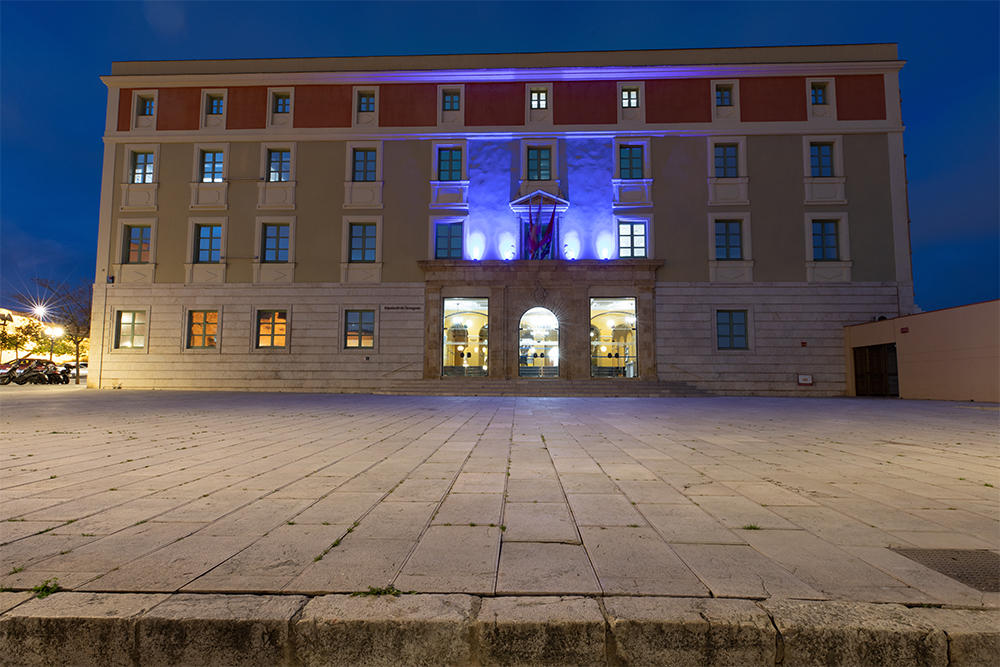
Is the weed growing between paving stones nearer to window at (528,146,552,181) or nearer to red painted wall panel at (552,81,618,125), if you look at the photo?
window at (528,146,552,181)

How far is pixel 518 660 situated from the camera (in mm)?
2191

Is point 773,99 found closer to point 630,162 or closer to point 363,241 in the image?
point 630,162

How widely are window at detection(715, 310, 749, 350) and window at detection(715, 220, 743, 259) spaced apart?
276 cm

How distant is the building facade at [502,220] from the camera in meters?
24.2

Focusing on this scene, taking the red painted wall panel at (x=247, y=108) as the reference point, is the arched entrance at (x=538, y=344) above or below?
below

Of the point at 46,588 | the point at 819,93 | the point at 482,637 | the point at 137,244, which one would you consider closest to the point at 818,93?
the point at 819,93

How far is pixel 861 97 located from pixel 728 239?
9438 millimetres

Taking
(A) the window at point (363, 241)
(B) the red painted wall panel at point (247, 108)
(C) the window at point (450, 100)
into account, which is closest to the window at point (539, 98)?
(C) the window at point (450, 100)

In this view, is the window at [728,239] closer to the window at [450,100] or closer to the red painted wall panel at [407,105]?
the window at [450,100]

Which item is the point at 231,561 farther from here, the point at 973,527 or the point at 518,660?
the point at 973,527

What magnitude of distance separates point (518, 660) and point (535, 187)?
24.7 m

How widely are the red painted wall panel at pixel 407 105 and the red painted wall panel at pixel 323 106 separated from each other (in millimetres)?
1747

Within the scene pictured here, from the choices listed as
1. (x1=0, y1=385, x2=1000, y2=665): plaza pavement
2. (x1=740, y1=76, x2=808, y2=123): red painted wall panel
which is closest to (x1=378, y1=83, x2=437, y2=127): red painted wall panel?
(x1=740, y1=76, x2=808, y2=123): red painted wall panel

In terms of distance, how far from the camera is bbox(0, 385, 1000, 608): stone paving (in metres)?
2.66
